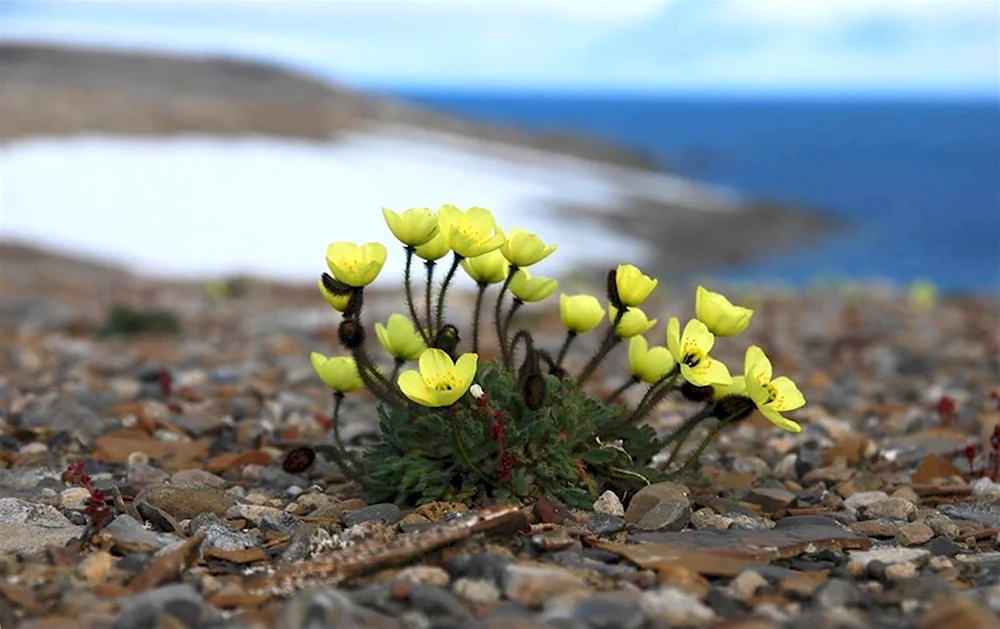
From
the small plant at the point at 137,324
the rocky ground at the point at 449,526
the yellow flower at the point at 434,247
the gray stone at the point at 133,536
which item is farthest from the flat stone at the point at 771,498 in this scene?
the small plant at the point at 137,324

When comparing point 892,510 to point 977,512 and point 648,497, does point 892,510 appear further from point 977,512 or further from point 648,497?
point 648,497

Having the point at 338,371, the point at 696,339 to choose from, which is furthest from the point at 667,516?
the point at 338,371

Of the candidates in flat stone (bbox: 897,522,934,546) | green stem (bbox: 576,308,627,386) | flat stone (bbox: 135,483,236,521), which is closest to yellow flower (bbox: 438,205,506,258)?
green stem (bbox: 576,308,627,386)

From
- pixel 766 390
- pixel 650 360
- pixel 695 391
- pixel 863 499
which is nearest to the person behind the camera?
pixel 766 390

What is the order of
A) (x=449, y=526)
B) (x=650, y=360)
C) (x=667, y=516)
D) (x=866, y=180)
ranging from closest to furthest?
1. (x=449, y=526)
2. (x=667, y=516)
3. (x=650, y=360)
4. (x=866, y=180)

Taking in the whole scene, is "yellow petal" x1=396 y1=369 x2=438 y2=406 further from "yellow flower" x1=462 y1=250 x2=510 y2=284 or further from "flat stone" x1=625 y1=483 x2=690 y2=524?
"flat stone" x1=625 y1=483 x2=690 y2=524

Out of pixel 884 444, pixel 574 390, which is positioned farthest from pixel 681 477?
pixel 884 444

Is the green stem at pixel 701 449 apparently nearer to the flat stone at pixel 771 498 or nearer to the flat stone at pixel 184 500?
the flat stone at pixel 771 498

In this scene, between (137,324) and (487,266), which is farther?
(137,324)
